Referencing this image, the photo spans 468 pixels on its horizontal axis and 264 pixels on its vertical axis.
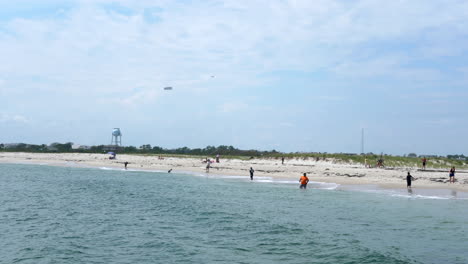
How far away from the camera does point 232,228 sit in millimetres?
20922

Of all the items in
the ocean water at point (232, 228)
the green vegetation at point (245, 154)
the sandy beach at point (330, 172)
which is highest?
the green vegetation at point (245, 154)

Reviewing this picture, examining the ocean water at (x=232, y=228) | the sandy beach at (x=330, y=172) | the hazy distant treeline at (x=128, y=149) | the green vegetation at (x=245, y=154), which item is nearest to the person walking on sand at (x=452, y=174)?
the sandy beach at (x=330, y=172)

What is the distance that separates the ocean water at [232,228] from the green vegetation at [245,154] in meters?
30.9

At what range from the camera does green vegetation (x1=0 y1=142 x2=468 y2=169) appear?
6281cm

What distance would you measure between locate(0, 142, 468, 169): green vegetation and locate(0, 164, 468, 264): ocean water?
30869mm

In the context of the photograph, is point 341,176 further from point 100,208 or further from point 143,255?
point 143,255

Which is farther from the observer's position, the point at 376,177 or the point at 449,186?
the point at 376,177

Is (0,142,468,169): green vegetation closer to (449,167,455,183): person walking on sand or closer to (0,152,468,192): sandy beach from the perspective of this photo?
(0,152,468,192): sandy beach

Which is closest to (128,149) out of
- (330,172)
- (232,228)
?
(330,172)

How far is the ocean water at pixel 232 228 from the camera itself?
634 inches

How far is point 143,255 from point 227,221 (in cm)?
700

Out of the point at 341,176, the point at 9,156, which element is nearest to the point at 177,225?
the point at 341,176

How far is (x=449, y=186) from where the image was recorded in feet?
125

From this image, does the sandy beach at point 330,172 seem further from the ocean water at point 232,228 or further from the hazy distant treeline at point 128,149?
the hazy distant treeline at point 128,149
